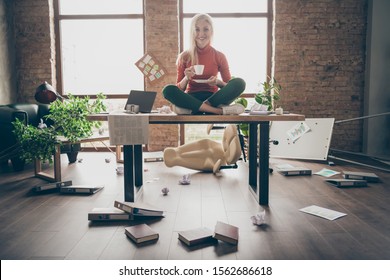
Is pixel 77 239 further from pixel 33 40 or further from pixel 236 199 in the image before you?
pixel 33 40

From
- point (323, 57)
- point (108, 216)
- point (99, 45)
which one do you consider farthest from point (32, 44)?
point (323, 57)

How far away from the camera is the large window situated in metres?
5.66

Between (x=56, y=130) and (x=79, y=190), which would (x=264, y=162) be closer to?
(x=79, y=190)

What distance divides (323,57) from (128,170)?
13.3 ft

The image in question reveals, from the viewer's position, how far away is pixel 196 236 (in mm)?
1854

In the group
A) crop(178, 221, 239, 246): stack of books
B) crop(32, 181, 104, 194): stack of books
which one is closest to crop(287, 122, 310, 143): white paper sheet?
crop(32, 181, 104, 194): stack of books

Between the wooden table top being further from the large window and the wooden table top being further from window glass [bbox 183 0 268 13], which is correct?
window glass [bbox 183 0 268 13]

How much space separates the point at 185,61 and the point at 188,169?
56.5 inches

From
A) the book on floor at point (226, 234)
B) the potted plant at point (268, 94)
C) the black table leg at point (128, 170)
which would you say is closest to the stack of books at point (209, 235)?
the book on floor at point (226, 234)

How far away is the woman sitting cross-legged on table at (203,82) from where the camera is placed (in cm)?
263

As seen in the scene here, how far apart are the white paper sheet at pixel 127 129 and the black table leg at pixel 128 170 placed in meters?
0.10

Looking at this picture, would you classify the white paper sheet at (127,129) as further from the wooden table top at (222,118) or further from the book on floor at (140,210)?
the book on floor at (140,210)

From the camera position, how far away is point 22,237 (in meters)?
1.96

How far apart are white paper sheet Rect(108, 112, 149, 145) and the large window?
3438mm
